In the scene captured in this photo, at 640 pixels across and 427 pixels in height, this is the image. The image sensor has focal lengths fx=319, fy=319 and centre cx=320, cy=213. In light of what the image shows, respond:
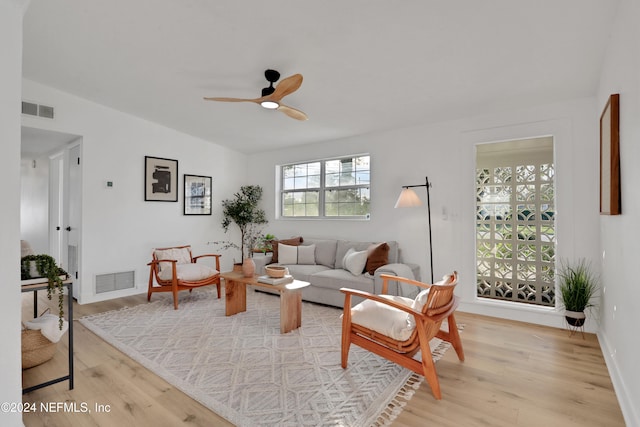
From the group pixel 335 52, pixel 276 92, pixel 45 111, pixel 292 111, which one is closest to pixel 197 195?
pixel 45 111

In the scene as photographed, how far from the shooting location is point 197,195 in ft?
18.9

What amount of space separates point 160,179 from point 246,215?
1.60 metres

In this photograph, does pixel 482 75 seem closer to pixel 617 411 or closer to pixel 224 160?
pixel 617 411

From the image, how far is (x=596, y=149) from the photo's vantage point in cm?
327

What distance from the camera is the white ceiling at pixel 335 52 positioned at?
7.73 feet

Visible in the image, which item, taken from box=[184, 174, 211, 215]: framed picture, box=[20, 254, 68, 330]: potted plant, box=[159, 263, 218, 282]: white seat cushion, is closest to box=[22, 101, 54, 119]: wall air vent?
box=[184, 174, 211, 215]: framed picture

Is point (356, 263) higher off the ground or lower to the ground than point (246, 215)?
lower

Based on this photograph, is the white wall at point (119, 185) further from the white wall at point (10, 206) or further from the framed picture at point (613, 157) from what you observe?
the framed picture at point (613, 157)

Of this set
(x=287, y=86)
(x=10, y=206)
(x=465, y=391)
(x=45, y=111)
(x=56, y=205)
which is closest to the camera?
(x=10, y=206)

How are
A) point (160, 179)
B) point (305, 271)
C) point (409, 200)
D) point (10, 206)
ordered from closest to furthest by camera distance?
1. point (10, 206)
2. point (409, 200)
3. point (305, 271)
4. point (160, 179)

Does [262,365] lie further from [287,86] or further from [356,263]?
[287,86]

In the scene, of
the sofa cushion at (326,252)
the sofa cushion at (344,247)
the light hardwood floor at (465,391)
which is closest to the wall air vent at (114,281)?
the light hardwood floor at (465,391)

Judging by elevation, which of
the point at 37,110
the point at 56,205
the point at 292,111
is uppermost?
the point at 37,110

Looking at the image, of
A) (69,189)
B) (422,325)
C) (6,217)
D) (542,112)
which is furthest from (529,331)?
(69,189)
